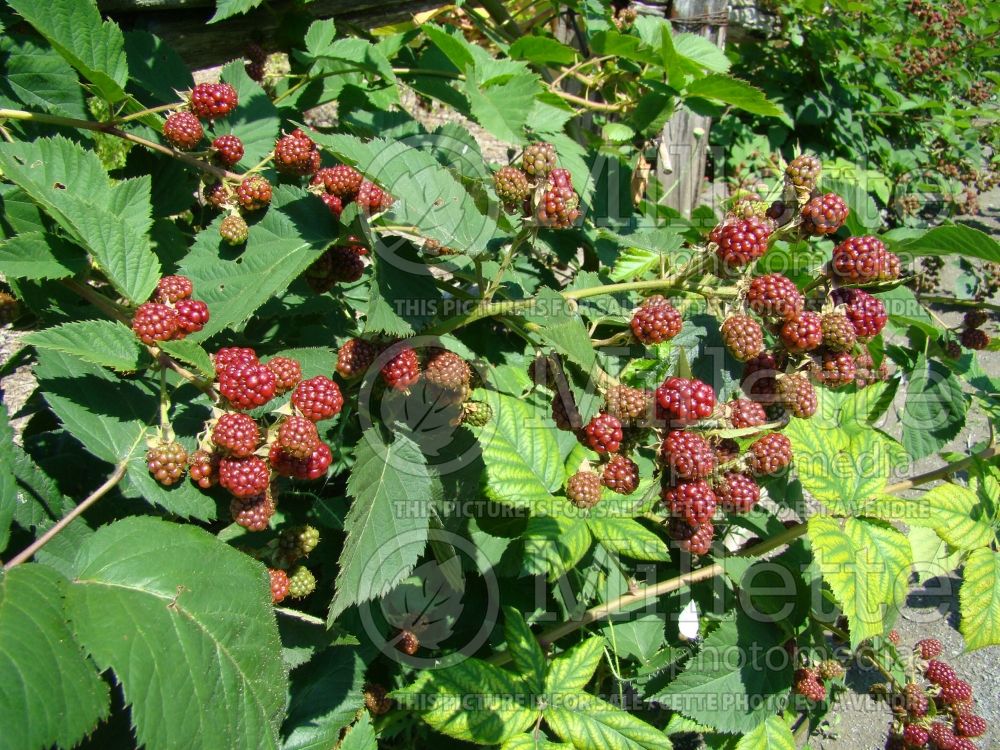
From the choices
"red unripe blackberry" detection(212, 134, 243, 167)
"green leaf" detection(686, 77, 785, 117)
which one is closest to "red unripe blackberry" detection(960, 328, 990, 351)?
"green leaf" detection(686, 77, 785, 117)

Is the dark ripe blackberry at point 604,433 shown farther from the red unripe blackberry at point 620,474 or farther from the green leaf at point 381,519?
the green leaf at point 381,519

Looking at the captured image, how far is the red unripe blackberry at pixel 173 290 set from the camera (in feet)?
3.57

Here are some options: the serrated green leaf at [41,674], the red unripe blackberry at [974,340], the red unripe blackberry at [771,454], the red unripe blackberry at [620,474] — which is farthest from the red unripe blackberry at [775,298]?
the red unripe blackberry at [974,340]

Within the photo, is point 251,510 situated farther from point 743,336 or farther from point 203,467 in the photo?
point 743,336

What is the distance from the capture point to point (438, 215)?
1.10m

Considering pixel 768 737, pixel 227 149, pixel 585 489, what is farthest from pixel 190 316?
pixel 768 737

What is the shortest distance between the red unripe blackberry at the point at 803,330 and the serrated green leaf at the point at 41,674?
3.45 feet

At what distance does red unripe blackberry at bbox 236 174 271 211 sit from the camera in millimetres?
1227

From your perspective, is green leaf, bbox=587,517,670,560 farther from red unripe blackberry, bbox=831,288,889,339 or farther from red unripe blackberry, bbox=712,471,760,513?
red unripe blackberry, bbox=831,288,889,339

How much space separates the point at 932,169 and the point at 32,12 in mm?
5402

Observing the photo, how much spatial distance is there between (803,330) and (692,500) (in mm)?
317

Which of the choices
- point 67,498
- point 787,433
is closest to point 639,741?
point 787,433

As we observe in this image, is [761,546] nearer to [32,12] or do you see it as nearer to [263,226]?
[263,226]

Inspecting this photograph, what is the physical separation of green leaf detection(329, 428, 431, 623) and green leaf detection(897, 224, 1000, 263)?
2.98 feet
